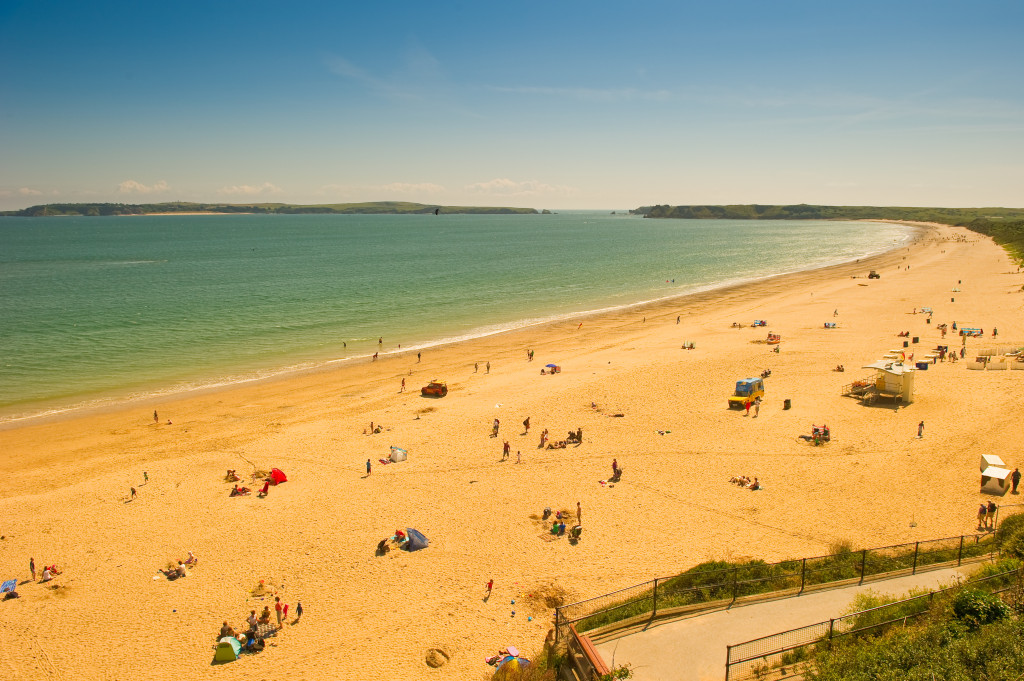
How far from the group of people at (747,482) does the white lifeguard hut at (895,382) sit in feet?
38.0

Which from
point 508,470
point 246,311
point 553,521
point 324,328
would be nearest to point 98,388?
point 324,328

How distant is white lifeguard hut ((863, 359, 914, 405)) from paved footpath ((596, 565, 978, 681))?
17.4 m

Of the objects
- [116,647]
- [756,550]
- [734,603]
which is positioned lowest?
[116,647]

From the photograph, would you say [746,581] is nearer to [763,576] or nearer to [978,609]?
[763,576]

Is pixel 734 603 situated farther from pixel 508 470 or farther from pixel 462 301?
pixel 462 301

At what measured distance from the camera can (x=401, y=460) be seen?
24859 millimetres

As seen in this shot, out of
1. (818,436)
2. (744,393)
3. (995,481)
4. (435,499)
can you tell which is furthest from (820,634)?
(744,393)

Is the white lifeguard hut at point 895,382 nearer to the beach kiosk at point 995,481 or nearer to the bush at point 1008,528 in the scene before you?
the beach kiosk at point 995,481

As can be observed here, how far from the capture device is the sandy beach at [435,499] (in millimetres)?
15430

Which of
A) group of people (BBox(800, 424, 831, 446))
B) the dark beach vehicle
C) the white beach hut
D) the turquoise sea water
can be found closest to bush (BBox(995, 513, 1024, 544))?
the white beach hut

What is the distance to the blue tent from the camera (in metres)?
18.5

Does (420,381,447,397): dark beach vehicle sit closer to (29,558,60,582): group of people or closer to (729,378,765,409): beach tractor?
(729,378,765,409): beach tractor

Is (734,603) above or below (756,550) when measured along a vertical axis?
above

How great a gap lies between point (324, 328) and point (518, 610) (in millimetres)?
41311
